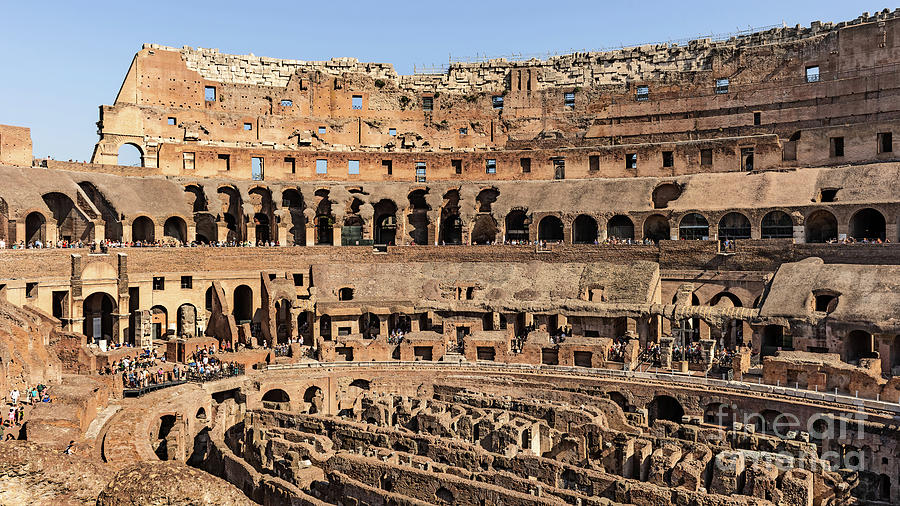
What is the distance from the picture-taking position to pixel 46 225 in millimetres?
37844

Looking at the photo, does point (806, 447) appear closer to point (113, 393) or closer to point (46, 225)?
point (113, 393)

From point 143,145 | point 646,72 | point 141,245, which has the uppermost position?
point 646,72

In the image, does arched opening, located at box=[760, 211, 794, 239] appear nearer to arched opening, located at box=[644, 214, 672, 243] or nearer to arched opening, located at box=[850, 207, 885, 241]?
arched opening, located at box=[850, 207, 885, 241]

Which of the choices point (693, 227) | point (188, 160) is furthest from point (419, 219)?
point (693, 227)

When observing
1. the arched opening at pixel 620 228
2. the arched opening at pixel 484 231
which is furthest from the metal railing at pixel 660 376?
the arched opening at pixel 484 231

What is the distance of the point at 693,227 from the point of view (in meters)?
40.9

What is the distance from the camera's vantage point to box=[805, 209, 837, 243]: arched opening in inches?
1519

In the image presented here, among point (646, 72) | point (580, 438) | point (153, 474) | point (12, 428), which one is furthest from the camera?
point (646, 72)

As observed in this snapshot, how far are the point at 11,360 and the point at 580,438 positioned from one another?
66.5 feet

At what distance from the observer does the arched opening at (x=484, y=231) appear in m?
47.6

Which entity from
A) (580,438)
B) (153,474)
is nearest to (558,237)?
(580,438)

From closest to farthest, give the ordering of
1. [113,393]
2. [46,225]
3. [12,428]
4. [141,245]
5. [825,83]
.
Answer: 1. [12,428]
2. [113,393]
3. [46,225]
4. [141,245]
5. [825,83]

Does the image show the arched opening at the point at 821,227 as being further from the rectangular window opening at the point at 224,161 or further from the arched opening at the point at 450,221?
the rectangular window opening at the point at 224,161

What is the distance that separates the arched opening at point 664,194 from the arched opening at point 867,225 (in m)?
10.4
